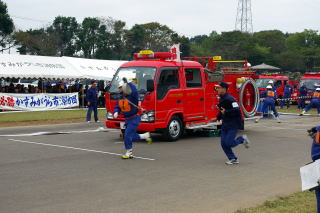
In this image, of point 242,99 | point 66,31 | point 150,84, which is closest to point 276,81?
point 242,99

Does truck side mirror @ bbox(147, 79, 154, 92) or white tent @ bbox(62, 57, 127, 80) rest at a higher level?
white tent @ bbox(62, 57, 127, 80)

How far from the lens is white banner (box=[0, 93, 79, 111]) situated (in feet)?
81.8

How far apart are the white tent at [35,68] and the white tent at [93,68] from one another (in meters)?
0.56

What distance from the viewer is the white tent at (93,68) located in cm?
3120

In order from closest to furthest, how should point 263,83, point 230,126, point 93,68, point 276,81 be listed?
1. point 230,126
2. point 93,68
3. point 263,83
4. point 276,81

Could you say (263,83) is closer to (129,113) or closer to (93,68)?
(93,68)

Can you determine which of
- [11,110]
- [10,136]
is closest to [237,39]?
[11,110]

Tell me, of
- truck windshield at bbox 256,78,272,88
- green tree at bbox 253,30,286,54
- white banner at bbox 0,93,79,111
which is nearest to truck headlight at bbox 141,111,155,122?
white banner at bbox 0,93,79,111

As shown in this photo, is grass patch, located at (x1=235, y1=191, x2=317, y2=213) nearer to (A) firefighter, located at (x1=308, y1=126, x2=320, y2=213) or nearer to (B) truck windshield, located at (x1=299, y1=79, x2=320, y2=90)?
(A) firefighter, located at (x1=308, y1=126, x2=320, y2=213)

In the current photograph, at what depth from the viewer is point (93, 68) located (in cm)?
3241

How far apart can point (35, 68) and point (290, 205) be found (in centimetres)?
2410

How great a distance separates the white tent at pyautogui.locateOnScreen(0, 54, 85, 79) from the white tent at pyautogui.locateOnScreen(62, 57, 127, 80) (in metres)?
0.56

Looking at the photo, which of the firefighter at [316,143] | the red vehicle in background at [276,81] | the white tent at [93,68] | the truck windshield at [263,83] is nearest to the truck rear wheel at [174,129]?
the firefighter at [316,143]

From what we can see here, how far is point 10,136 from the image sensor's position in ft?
50.3
